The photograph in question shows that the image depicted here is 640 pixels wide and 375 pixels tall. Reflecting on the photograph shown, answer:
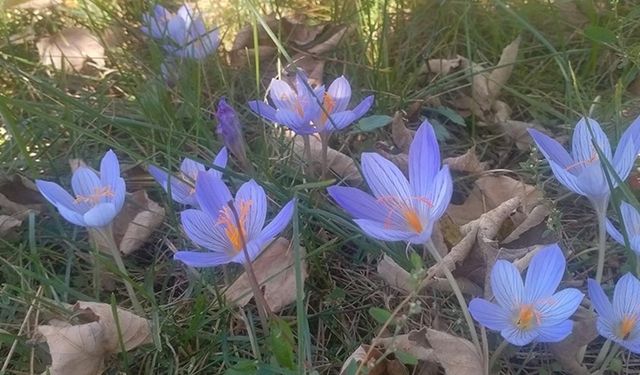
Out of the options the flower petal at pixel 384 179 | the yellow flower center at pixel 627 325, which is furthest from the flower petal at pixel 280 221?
the yellow flower center at pixel 627 325

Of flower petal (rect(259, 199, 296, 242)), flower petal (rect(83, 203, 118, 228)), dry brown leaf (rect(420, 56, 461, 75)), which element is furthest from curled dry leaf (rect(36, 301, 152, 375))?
dry brown leaf (rect(420, 56, 461, 75))

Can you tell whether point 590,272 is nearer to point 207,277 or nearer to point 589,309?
point 589,309

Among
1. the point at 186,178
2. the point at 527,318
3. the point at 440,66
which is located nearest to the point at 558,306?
the point at 527,318

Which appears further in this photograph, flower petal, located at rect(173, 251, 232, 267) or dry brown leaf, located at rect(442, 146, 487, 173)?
dry brown leaf, located at rect(442, 146, 487, 173)

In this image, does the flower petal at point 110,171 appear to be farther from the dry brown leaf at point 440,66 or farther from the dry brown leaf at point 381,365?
the dry brown leaf at point 440,66

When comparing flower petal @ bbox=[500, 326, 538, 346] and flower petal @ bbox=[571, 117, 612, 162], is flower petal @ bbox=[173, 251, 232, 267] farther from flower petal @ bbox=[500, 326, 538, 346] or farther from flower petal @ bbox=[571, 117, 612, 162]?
flower petal @ bbox=[571, 117, 612, 162]

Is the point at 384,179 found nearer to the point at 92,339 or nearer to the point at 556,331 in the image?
the point at 556,331
